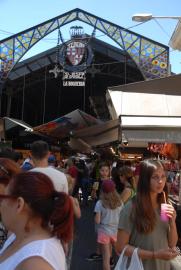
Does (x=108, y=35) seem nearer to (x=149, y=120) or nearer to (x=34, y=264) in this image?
(x=149, y=120)

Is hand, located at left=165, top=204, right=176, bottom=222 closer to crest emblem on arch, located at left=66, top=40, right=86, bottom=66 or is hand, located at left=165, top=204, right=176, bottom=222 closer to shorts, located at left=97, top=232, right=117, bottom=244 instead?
shorts, located at left=97, top=232, right=117, bottom=244

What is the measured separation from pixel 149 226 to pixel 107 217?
362 cm

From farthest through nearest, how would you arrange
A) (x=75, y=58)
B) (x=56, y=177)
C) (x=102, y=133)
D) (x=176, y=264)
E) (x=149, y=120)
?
1. (x=75, y=58)
2. (x=102, y=133)
3. (x=149, y=120)
4. (x=176, y=264)
5. (x=56, y=177)

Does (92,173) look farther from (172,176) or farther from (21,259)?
(21,259)

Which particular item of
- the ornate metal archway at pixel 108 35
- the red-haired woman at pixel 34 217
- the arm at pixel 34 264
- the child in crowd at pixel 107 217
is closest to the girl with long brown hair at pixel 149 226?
the red-haired woman at pixel 34 217

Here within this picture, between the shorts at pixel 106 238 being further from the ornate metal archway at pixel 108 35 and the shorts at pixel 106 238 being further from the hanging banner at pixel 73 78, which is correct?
the hanging banner at pixel 73 78

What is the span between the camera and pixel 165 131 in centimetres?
652

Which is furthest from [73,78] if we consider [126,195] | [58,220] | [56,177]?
[58,220]

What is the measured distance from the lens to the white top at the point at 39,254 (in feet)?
5.88

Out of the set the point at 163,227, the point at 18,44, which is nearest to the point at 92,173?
the point at 18,44

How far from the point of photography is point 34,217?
1922 millimetres

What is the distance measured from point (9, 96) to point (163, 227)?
25.6 metres

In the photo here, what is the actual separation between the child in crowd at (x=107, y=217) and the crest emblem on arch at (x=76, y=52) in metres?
16.5

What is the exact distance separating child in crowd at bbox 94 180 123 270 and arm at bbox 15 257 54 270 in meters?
4.94
